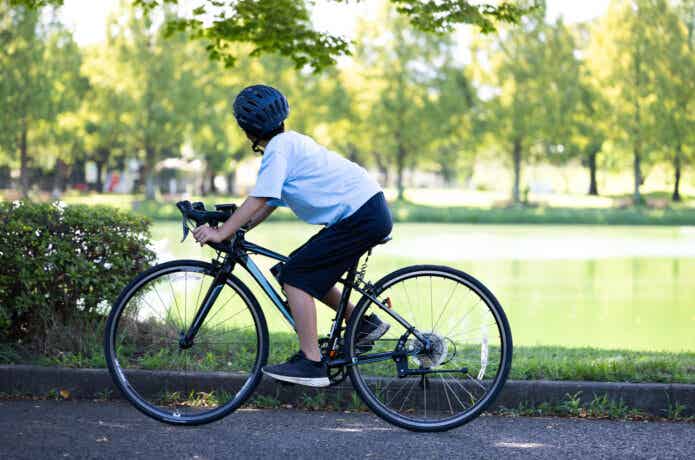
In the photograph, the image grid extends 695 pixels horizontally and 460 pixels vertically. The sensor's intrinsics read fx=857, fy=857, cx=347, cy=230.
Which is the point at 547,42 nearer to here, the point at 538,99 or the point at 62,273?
the point at 538,99

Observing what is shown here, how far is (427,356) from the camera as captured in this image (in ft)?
15.3

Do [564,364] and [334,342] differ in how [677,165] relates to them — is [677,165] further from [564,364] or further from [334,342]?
[334,342]

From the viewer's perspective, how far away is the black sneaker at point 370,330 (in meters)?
4.59

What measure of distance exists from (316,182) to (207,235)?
627mm

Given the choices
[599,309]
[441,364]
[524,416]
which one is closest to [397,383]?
[441,364]

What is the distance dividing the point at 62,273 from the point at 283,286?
2.11 metres

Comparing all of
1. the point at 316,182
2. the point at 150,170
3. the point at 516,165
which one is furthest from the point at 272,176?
the point at 150,170

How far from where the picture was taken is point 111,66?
4656 cm

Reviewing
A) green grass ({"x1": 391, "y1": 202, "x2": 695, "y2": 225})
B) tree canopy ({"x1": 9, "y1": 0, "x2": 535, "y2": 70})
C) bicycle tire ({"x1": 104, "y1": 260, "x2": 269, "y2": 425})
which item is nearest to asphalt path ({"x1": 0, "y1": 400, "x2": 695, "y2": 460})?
bicycle tire ({"x1": 104, "y1": 260, "x2": 269, "y2": 425})

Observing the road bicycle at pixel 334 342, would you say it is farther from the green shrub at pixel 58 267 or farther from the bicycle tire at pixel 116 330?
the green shrub at pixel 58 267

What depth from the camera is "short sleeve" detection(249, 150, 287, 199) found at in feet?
14.2

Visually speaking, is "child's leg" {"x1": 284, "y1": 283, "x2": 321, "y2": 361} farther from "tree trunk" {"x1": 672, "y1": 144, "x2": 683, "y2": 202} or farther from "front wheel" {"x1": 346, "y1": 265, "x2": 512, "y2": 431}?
"tree trunk" {"x1": 672, "y1": 144, "x2": 683, "y2": 202}

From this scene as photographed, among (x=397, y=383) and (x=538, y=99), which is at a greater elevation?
(x=538, y=99)

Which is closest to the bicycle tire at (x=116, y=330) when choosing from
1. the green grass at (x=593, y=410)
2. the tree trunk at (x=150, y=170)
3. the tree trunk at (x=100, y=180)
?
the green grass at (x=593, y=410)
